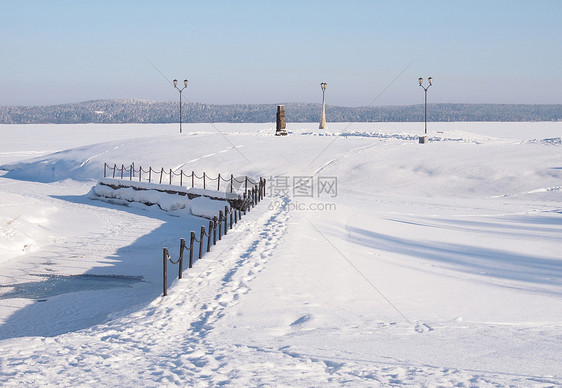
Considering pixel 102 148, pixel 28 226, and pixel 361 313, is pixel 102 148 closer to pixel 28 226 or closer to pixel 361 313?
pixel 28 226

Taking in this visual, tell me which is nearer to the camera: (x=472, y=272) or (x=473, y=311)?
(x=473, y=311)

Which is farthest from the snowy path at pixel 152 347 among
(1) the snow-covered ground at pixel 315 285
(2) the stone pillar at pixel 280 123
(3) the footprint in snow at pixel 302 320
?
(2) the stone pillar at pixel 280 123

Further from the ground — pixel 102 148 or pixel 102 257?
pixel 102 148

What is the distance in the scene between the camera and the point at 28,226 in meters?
16.7

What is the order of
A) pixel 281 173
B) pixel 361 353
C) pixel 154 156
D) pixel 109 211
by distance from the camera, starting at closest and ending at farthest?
pixel 361 353, pixel 109 211, pixel 281 173, pixel 154 156

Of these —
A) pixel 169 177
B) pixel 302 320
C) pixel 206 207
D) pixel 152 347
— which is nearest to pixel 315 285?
pixel 302 320

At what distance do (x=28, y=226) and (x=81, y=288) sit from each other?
6.21m

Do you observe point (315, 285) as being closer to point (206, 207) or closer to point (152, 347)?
point (152, 347)

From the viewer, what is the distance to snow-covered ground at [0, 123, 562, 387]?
603 centimetres

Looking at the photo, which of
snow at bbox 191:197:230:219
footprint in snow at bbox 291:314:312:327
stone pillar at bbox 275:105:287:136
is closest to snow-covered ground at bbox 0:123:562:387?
footprint in snow at bbox 291:314:312:327

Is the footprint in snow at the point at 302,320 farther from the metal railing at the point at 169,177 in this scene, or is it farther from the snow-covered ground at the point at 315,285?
the metal railing at the point at 169,177

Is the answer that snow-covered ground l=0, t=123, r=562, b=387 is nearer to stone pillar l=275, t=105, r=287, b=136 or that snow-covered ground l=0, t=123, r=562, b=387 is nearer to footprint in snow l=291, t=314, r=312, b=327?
footprint in snow l=291, t=314, r=312, b=327

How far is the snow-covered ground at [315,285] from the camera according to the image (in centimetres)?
603

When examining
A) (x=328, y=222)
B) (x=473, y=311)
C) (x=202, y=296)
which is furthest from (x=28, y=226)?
(x=473, y=311)
